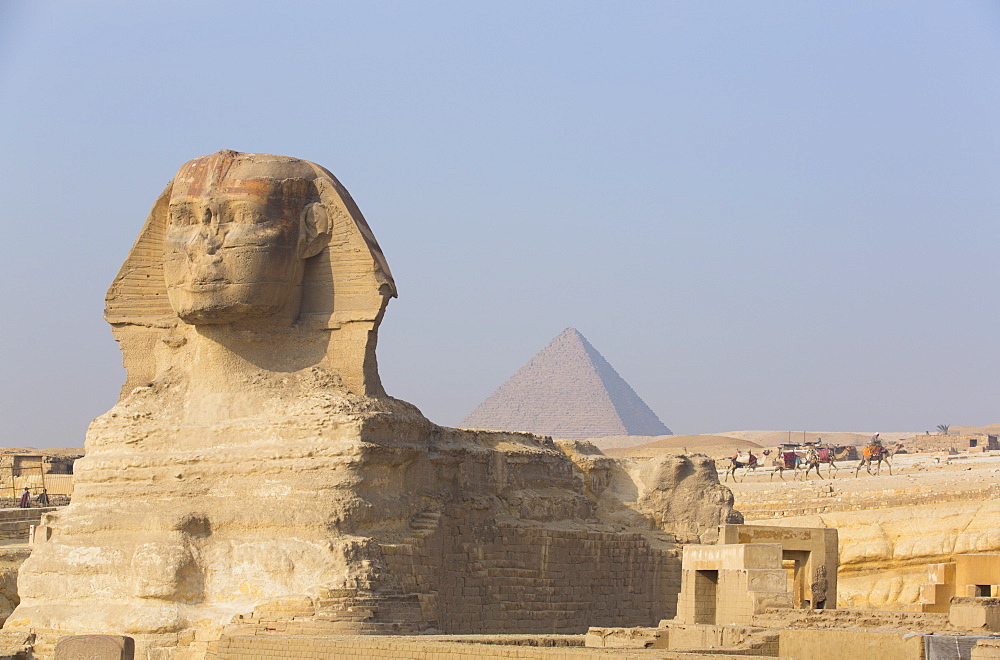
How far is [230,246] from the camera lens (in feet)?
54.7

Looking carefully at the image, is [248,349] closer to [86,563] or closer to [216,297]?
[216,297]

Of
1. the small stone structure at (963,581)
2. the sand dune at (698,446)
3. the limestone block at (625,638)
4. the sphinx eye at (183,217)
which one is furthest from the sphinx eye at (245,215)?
the sand dune at (698,446)

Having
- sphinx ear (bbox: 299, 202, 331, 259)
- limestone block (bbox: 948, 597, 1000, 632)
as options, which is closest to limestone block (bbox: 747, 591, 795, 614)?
limestone block (bbox: 948, 597, 1000, 632)

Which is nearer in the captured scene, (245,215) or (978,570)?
(978,570)

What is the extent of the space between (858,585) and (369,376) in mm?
12215

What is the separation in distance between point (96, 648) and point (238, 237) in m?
4.67

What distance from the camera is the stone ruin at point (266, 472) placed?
15.6m

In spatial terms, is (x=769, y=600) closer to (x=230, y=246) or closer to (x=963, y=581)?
(x=963, y=581)

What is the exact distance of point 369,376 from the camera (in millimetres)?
17125

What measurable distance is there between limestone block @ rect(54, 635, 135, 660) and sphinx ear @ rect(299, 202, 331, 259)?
4896 millimetres

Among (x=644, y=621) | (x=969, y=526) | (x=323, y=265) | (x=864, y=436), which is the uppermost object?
(x=864, y=436)

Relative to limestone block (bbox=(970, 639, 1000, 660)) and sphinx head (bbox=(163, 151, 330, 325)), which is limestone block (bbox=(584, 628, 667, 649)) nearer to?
limestone block (bbox=(970, 639, 1000, 660))

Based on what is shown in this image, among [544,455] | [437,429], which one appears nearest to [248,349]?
[437,429]

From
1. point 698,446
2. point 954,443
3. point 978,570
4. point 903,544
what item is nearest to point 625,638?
point 978,570
